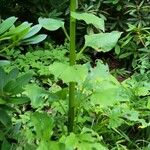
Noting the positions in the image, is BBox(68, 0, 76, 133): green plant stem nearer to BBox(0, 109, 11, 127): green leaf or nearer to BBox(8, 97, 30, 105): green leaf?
BBox(8, 97, 30, 105): green leaf

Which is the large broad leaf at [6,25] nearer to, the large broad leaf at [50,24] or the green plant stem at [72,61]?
the large broad leaf at [50,24]

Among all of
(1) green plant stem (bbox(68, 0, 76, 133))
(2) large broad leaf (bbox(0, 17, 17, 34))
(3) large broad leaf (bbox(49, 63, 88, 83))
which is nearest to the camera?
(3) large broad leaf (bbox(49, 63, 88, 83))

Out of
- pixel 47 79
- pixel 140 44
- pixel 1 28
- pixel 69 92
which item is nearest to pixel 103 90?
pixel 69 92

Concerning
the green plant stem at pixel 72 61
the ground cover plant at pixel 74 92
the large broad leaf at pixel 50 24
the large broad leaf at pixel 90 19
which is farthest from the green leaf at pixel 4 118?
the large broad leaf at pixel 90 19

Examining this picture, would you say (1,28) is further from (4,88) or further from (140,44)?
(140,44)

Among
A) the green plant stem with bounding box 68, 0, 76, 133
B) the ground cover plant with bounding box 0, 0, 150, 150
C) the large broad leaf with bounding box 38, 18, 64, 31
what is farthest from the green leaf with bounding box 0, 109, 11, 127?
the large broad leaf with bounding box 38, 18, 64, 31

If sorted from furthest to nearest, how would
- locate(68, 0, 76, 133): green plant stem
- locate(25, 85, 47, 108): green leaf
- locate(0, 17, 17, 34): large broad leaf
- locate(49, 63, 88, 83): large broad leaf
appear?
locate(0, 17, 17, 34): large broad leaf → locate(25, 85, 47, 108): green leaf → locate(68, 0, 76, 133): green plant stem → locate(49, 63, 88, 83): large broad leaf

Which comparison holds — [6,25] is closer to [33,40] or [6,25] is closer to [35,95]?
[33,40]
